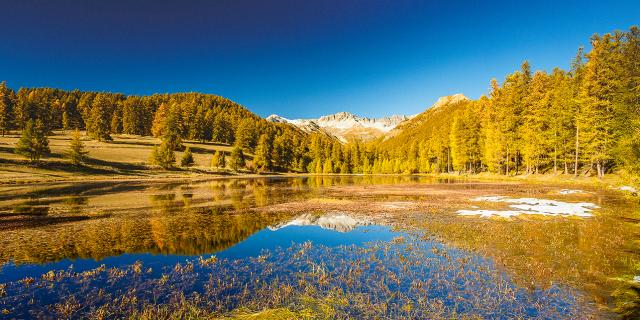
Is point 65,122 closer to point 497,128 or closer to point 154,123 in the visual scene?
point 154,123

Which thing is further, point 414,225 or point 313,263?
point 414,225

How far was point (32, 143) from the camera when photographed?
2746 inches

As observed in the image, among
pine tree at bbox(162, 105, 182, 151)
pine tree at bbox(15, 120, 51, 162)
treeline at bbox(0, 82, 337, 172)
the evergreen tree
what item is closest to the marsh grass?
pine tree at bbox(15, 120, 51, 162)

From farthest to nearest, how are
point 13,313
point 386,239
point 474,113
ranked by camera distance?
point 474,113 → point 386,239 → point 13,313

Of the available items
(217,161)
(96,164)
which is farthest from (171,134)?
(96,164)

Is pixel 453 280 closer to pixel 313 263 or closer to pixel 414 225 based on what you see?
pixel 313 263

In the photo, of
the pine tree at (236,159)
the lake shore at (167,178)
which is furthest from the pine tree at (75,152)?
the pine tree at (236,159)

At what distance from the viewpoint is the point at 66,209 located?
30.5 meters

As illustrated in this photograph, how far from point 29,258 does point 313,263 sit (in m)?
14.4

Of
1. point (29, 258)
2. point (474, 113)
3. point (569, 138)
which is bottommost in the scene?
point (29, 258)

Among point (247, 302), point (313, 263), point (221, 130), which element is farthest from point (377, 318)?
point (221, 130)

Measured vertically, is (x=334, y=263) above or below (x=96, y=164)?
below

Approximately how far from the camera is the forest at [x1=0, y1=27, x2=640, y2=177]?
51.0 meters

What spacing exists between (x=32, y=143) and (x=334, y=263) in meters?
86.4
